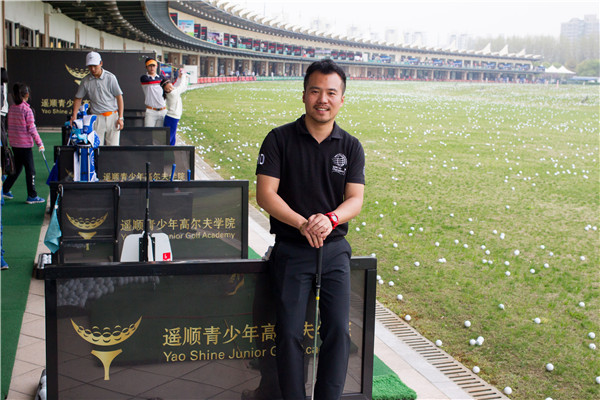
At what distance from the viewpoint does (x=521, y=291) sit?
605cm

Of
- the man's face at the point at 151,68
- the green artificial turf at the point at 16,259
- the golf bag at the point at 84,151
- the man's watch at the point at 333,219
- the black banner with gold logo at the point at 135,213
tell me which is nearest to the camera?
the man's watch at the point at 333,219

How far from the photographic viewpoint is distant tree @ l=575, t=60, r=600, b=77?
16869 centimetres

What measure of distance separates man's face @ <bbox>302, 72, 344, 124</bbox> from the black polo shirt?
3.0 inches

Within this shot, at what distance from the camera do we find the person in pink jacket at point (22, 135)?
8.12 m

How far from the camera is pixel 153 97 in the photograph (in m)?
10.3

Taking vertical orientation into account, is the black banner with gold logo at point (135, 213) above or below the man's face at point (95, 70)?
below

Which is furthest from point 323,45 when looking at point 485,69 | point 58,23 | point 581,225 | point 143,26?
point 581,225

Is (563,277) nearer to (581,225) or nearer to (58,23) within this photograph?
(581,225)

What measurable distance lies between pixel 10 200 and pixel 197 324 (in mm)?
6479

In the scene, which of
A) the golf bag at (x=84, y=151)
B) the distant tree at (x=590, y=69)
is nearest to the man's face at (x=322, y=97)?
the golf bag at (x=84, y=151)

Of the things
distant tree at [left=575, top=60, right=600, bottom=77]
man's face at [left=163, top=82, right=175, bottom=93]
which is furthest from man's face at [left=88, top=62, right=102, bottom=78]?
distant tree at [left=575, top=60, right=600, bottom=77]

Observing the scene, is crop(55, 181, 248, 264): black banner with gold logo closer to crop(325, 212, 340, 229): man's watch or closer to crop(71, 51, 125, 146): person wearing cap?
crop(325, 212, 340, 229): man's watch

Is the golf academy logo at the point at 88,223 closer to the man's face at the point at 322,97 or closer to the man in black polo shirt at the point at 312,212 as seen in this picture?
the man in black polo shirt at the point at 312,212

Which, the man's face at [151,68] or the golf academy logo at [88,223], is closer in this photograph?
the golf academy logo at [88,223]
